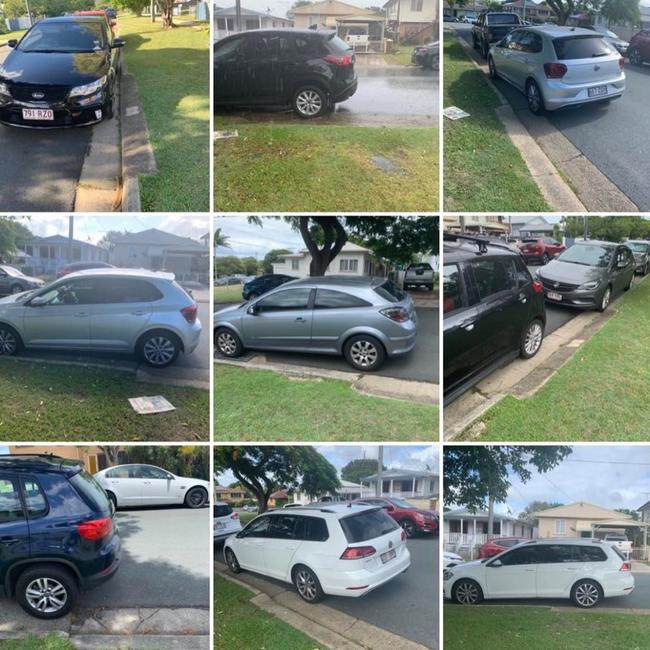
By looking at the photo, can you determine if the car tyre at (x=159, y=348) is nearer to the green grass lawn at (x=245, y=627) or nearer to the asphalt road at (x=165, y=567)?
the asphalt road at (x=165, y=567)

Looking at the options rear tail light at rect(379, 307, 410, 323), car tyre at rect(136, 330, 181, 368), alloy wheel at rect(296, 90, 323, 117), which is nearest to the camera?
rear tail light at rect(379, 307, 410, 323)

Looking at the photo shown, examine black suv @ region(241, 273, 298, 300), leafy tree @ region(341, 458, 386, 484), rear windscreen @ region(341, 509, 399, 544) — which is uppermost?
black suv @ region(241, 273, 298, 300)

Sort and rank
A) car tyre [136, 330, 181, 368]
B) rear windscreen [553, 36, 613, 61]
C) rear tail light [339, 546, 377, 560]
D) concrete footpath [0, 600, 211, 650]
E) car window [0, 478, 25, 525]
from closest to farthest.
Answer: car window [0, 478, 25, 525]
concrete footpath [0, 600, 211, 650]
rear tail light [339, 546, 377, 560]
car tyre [136, 330, 181, 368]
rear windscreen [553, 36, 613, 61]

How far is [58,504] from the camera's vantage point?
133 inches

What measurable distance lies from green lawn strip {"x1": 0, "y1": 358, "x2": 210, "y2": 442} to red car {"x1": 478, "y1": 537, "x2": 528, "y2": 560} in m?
2.22

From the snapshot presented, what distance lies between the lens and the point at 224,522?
12.9ft

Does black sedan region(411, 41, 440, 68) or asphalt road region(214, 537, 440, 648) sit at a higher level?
black sedan region(411, 41, 440, 68)

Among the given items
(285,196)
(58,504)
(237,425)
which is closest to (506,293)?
(285,196)

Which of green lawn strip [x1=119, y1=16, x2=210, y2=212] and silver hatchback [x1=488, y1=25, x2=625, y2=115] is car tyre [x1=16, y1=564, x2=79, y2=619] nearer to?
green lawn strip [x1=119, y1=16, x2=210, y2=212]

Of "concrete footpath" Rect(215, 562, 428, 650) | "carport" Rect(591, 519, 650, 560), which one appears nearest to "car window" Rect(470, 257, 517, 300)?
"carport" Rect(591, 519, 650, 560)

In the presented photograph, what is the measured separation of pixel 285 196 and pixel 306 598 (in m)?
2.90

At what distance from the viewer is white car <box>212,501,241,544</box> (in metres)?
3.92

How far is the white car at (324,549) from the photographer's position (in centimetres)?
375

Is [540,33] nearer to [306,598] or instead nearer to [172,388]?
[172,388]
